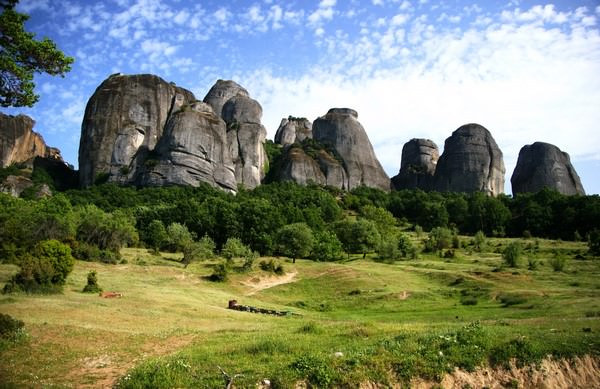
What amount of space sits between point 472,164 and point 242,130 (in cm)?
6679

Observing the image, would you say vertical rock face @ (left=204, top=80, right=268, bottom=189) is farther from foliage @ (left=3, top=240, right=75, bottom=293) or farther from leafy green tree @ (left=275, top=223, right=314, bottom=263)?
foliage @ (left=3, top=240, right=75, bottom=293)

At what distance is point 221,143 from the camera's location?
117m

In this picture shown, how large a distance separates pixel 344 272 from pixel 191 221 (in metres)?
35.9

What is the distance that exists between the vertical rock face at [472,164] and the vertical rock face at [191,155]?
6578cm

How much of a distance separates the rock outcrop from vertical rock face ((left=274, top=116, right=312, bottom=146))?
74.5 metres

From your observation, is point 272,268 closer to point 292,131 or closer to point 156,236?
point 156,236

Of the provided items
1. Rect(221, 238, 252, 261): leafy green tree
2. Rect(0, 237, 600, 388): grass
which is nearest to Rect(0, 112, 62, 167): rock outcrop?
Rect(221, 238, 252, 261): leafy green tree

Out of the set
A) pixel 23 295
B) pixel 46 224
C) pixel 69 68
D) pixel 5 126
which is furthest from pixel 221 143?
pixel 69 68

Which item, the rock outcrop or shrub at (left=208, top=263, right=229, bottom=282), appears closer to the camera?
shrub at (left=208, top=263, right=229, bottom=282)

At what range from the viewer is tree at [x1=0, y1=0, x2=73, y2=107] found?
14211 mm

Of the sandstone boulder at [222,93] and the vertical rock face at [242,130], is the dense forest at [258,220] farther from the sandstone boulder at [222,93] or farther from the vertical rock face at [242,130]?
the sandstone boulder at [222,93]

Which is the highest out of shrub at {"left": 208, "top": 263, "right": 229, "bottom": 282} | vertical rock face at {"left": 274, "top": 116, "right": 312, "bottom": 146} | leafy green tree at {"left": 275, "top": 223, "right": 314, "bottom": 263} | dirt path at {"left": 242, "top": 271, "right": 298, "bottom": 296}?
vertical rock face at {"left": 274, "top": 116, "right": 312, "bottom": 146}

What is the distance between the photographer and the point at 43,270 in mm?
29547

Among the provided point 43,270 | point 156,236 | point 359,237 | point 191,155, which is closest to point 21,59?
point 43,270
